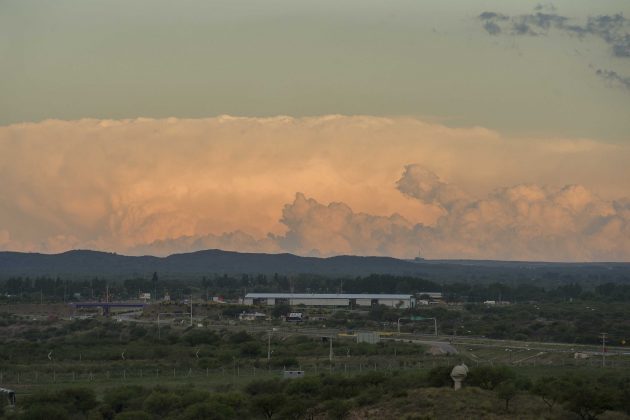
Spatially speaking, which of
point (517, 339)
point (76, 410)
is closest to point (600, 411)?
point (76, 410)

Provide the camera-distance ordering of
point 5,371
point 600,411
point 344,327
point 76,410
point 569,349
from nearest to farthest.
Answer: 1. point 600,411
2. point 76,410
3. point 5,371
4. point 569,349
5. point 344,327

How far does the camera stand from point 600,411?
179 feet

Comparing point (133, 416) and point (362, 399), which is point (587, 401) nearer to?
point (362, 399)

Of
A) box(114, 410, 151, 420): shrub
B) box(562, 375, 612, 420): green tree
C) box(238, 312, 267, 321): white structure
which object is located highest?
box(238, 312, 267, 321): white structure

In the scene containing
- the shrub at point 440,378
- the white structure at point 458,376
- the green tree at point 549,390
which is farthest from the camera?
the shrub at point 440,378

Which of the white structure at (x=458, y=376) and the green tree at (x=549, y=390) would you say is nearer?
the green tree at (x=549, y=390)

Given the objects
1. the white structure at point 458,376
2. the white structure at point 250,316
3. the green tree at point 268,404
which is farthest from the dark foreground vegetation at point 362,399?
the white structure at point 250,316

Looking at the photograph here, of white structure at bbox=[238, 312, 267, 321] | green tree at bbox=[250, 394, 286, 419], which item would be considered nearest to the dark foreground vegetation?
green tree at bbox=[250, 394, 286, 419]

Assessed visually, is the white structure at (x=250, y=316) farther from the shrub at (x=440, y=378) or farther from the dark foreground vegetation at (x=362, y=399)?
the shrub at (x=440, y=378)

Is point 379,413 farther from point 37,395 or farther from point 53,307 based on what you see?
point 53,307

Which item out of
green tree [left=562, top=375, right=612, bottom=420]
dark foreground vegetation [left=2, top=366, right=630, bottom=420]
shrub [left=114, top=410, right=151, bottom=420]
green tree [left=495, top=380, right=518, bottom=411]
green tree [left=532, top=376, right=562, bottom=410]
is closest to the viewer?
green tree [left=562, top=375, right=612, bottom=420]

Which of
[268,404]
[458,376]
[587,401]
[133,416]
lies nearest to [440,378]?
[458,376]

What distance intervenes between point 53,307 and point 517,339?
85.1 meters

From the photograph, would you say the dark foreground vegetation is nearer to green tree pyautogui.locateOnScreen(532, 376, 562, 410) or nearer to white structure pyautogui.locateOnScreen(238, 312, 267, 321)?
green tree pyautogui.locateOnScreen(532, 376, 562, 410)
